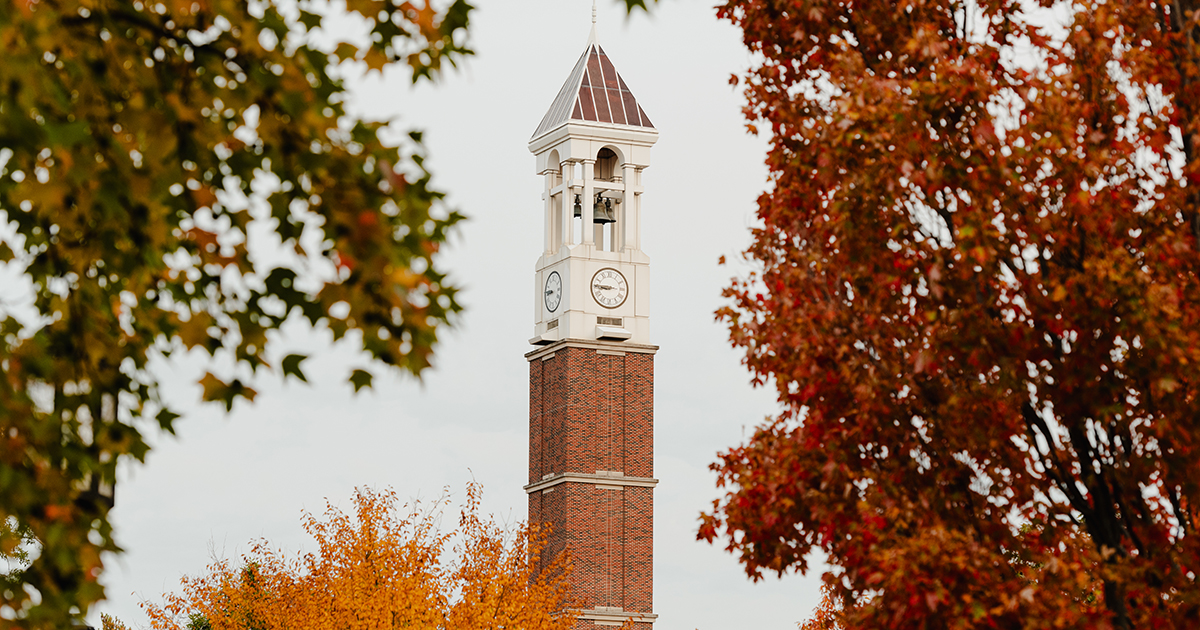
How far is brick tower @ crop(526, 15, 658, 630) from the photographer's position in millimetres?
53938

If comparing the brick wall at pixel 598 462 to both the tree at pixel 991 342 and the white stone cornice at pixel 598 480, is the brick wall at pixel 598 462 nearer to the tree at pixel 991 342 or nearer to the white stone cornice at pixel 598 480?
the white stone cornice at pixel 598 480

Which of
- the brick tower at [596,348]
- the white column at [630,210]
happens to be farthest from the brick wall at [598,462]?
the white column at [630,210]

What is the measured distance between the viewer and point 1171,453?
9742 mm

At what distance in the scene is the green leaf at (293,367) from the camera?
217 inches

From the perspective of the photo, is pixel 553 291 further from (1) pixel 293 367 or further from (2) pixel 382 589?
(1) pixel 293 367

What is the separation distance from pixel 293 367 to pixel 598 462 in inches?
1942

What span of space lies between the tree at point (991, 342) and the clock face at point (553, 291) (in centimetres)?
4483

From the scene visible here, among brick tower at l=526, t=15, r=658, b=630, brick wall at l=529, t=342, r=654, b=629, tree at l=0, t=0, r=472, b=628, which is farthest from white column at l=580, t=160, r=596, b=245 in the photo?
tree at l=0, t=0, r=472, b=628

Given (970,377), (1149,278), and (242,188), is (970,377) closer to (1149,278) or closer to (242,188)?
(1149,278)

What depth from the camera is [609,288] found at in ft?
182

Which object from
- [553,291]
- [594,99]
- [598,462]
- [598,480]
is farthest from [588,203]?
[598,480]

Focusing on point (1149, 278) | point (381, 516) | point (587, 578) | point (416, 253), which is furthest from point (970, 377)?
point (587, 578)

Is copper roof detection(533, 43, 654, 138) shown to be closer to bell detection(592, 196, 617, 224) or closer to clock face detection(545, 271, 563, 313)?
bell detection(592, 196, 617, 224)

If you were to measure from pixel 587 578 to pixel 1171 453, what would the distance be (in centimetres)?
4401
